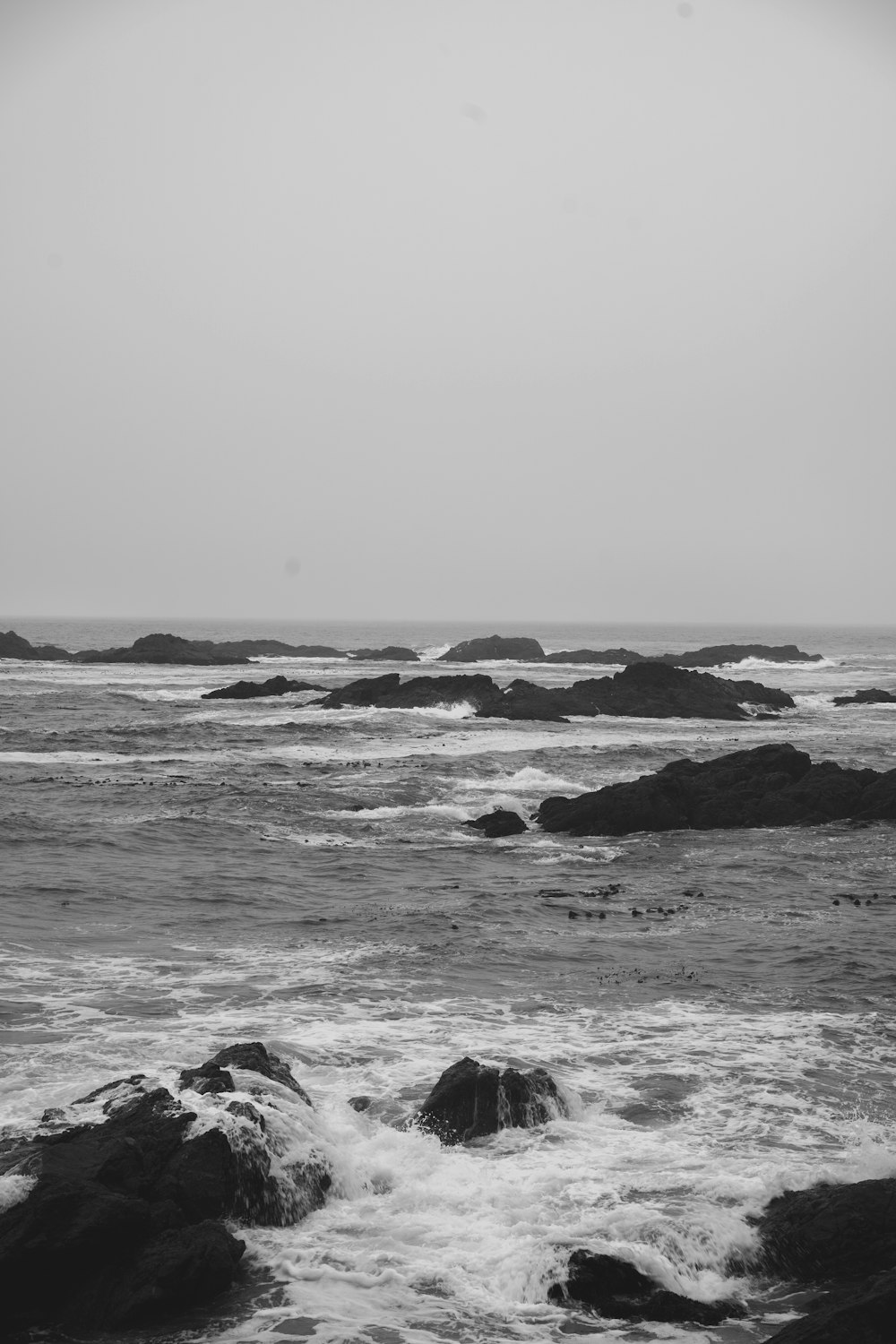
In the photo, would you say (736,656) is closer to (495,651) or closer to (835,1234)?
(495,651)

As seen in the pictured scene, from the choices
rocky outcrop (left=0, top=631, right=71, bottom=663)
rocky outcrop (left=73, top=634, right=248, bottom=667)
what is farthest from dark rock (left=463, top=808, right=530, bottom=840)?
rocky outcrop (left=0, top=631, right=71, bottom=663)

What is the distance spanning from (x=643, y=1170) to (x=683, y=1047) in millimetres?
3088

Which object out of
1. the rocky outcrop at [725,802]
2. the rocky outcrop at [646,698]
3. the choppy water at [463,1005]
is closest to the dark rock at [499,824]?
the choppy water at [463,1005]

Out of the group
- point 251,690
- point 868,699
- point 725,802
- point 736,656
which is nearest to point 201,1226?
point 725,802

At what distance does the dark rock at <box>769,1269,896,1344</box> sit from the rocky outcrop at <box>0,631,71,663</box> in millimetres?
98397

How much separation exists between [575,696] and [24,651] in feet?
211

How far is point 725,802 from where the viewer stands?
89.1 feet

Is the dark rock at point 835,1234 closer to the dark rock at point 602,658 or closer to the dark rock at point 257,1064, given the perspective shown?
the dark rock at point 257,1064

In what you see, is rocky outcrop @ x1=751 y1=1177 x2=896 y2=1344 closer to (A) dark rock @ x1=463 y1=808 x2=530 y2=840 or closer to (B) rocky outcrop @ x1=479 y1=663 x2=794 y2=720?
(A) dark rock @ x1=463 y1=808 x2=530 y2=840

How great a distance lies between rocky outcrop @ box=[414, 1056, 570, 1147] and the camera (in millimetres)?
9602

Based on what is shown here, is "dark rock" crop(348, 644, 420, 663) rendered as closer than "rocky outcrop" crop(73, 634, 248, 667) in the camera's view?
No

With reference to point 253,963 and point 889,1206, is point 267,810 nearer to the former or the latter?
point 253,963

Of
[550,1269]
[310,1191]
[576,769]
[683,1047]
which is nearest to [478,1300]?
[550,1269]

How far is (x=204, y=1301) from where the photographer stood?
281 inches
